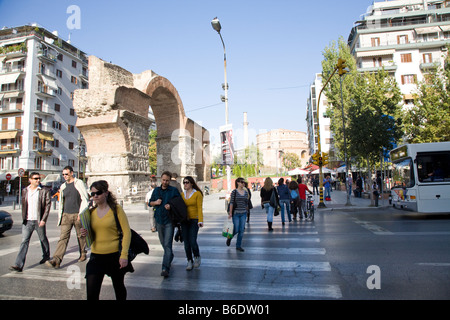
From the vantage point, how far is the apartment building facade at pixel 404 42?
1586 inches

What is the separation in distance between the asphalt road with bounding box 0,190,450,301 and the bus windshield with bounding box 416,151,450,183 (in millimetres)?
3598

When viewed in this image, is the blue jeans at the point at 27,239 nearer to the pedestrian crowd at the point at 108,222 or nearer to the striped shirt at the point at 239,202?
the pedestrian crowd at the point at 108,222

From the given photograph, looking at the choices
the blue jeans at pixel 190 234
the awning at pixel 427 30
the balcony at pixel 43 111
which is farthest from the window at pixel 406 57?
the balcony at pixel 43 111

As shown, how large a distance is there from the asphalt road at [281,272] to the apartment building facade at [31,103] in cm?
3527

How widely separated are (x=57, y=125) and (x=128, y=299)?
45715 millimetres

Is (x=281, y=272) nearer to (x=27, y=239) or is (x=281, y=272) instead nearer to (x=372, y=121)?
(x=27, y=239)

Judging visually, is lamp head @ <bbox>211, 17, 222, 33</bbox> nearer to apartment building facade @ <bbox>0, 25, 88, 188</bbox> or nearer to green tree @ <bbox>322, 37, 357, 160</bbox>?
green tree @ <bbox>322, 37, 357, 160</bbox>

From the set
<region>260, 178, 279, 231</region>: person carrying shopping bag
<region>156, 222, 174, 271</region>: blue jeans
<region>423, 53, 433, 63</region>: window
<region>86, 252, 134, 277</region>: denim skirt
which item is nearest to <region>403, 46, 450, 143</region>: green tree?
<region>423, 53, 433, 63</region>: window

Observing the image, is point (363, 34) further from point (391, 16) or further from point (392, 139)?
point (392, 139)

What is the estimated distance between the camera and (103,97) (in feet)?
57.4

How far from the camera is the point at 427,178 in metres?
11.1

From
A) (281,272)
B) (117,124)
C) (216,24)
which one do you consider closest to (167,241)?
(281,272)
